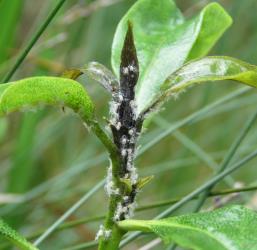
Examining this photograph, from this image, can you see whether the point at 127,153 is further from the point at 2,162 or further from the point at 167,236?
the point at 2,162

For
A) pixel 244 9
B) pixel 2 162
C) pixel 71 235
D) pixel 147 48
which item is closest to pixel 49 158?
pixel 2 162

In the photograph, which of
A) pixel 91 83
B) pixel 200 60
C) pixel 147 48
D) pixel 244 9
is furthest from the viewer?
pixel 244 9

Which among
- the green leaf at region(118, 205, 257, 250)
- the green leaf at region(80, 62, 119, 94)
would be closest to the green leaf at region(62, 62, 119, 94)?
the green leaf at region(80, 62, 119, 94)

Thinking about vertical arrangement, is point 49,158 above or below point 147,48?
below

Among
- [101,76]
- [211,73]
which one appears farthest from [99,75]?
[211,73]

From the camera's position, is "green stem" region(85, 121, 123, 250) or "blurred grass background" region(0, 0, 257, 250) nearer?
"green stem" region(85, 121, 123, 250)

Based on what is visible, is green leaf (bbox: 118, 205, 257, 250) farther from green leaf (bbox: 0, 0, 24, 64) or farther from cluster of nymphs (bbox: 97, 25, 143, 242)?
green leaf (bbox: 0, 0, 24, 64)
